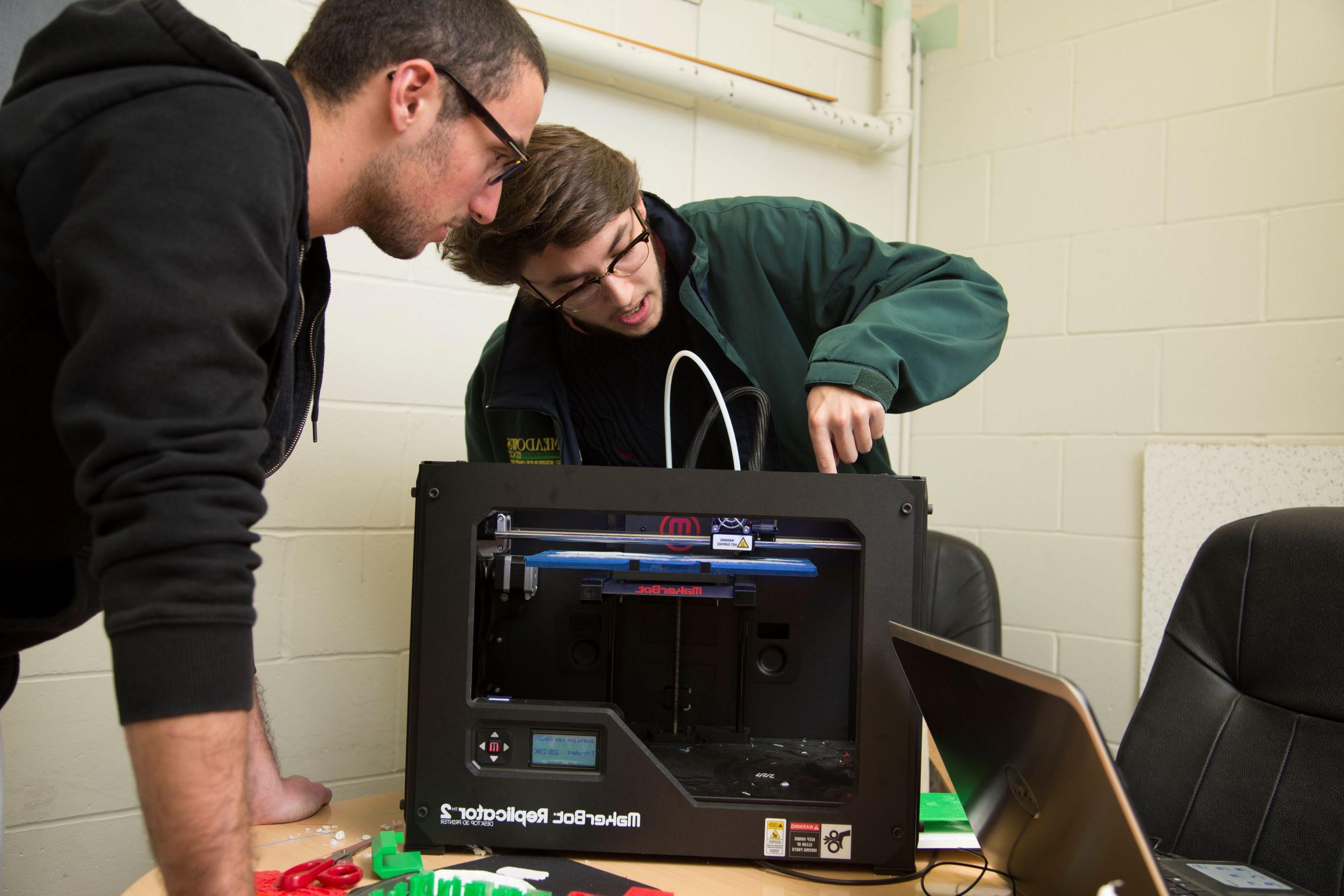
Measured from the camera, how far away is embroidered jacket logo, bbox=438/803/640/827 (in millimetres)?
917

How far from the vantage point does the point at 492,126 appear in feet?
3.17

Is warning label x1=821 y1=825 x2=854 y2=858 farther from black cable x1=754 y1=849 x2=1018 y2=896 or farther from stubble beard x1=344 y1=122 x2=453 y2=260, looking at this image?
stubble beard x1=344 y1=122 x2=453 y2=260

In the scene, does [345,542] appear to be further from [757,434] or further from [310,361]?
[757,434]

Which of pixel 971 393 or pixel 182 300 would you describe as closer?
pixel 182 300

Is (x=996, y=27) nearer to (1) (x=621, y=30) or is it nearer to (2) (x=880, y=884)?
(1) (x=621, y=30)

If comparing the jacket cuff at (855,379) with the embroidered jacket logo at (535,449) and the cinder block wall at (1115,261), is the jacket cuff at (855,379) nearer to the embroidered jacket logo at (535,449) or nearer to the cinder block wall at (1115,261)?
the embroidered jacket logo at (535,449)

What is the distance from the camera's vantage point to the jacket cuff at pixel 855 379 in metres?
1.01

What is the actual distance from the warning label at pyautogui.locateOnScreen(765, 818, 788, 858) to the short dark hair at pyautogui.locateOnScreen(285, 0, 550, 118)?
29.2 inches

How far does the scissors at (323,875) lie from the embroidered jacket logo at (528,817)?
0.09 metres

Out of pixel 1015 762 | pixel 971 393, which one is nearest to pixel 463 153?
pixel 1015 762

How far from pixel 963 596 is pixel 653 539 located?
115 cm

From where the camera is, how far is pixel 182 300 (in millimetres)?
585

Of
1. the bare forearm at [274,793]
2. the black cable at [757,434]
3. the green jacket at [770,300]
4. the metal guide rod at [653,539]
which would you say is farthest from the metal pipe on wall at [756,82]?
the bare forearm at [274,793]

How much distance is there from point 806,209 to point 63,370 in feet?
3.59
